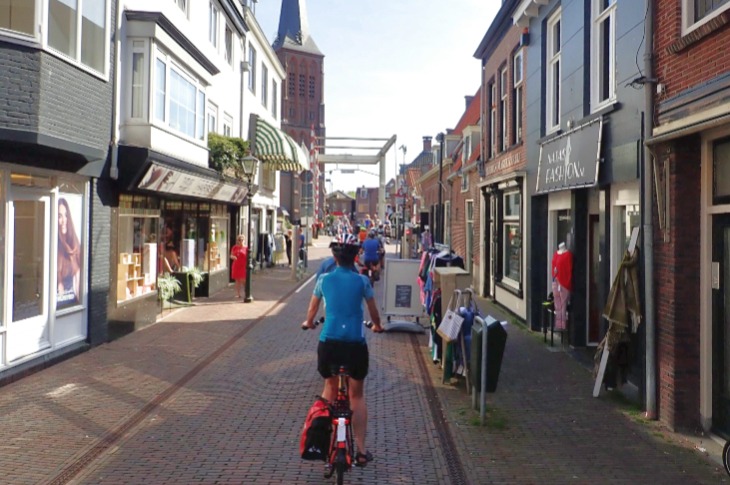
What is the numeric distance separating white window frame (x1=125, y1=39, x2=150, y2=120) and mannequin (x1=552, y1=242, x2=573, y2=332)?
7.44 metres

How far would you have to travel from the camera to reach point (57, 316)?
31.6 feet

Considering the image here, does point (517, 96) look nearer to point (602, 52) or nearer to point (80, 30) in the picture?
point (602, 52)

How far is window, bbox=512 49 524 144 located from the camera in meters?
15.0

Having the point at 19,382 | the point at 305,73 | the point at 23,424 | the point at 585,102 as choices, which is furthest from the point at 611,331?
the point at 305,73

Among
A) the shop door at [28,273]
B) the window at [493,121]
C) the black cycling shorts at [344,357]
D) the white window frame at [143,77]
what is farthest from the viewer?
the window at [493,121]

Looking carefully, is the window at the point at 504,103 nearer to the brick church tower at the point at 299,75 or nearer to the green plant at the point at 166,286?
the green plant at the point at 166,286

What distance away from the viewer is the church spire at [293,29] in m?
74.6

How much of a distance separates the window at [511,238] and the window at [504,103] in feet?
4.43

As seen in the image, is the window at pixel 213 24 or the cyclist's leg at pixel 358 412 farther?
the window at pixel 213 24

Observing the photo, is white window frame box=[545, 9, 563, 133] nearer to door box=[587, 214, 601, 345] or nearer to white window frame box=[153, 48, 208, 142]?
door box=[587, 214, 601, 345]

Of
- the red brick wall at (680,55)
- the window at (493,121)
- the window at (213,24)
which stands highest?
the window at (213,24)

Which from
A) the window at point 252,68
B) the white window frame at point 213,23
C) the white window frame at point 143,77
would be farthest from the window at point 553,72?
the window at point 252,68

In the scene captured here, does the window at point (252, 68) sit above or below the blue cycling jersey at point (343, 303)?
above

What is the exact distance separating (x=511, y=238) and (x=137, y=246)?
27.1 feet
